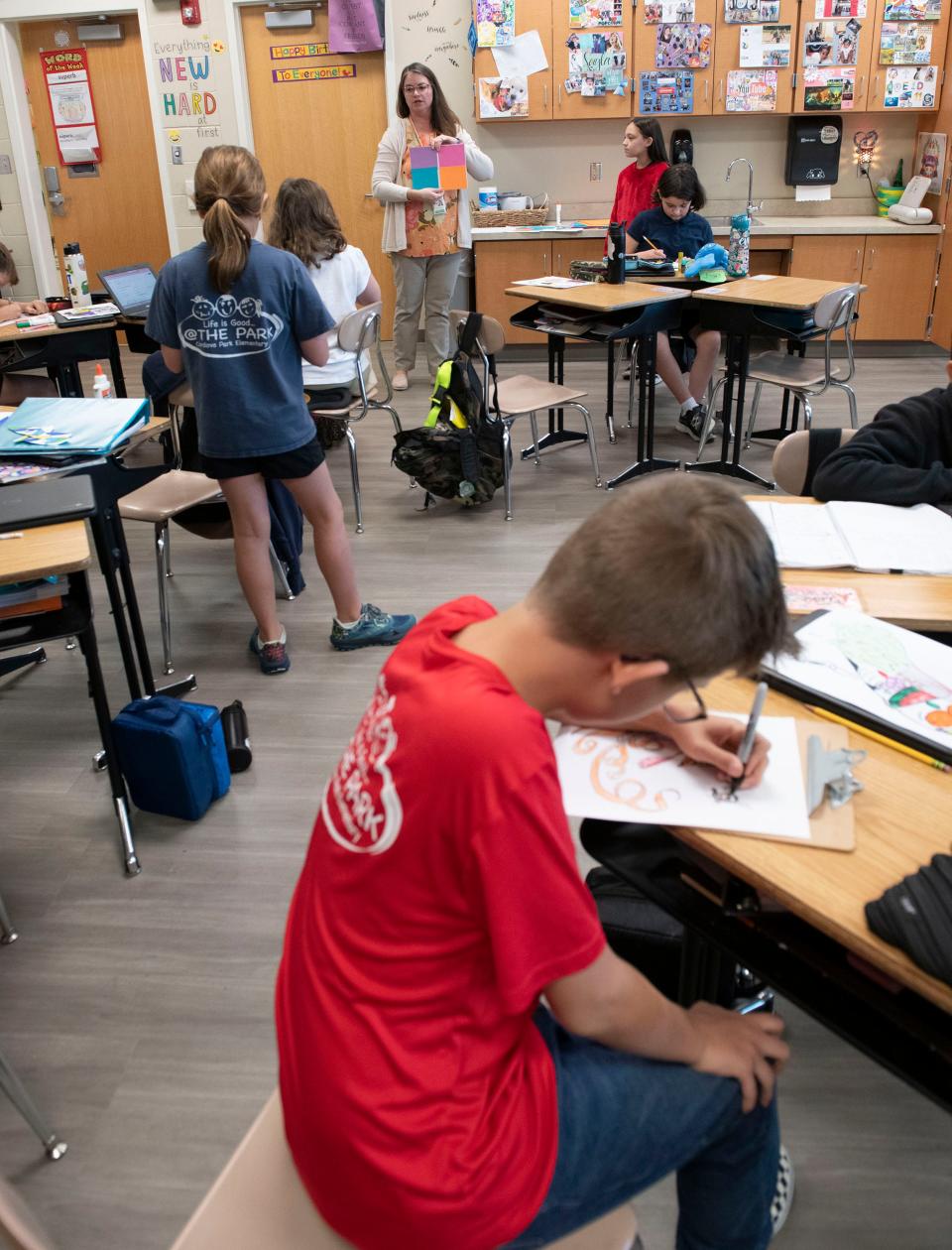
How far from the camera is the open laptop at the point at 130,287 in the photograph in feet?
15.3

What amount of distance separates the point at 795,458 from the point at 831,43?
5.09 m

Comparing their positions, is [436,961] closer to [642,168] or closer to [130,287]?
[130,287]

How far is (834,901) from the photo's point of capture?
3.39 feet

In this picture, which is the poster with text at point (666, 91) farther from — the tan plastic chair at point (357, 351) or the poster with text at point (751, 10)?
the tan plastic chair at point (357, 351)

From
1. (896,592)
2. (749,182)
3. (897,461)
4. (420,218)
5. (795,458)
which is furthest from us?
(749,182)

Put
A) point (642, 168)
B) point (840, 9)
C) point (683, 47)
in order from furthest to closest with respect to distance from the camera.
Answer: point (683, 47) < point (840, 9) < point (642, 168)

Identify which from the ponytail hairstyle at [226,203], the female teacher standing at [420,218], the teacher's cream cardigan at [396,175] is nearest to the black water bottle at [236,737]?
the ponytail hairstyle at [226,203]

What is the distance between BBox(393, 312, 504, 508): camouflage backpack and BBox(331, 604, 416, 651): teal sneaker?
1080 mm

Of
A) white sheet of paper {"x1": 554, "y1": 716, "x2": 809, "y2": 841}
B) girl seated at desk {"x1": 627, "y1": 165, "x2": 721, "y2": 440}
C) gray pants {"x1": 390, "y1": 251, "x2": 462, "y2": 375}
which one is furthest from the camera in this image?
gray pants {"x1": 390, "y1": 251, "x2": 462, "y2": 375}

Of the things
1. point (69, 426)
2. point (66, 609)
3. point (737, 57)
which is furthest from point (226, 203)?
point (737, 57)

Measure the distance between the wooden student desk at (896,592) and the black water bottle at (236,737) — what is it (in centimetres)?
147

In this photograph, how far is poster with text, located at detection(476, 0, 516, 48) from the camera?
6168 millimetres

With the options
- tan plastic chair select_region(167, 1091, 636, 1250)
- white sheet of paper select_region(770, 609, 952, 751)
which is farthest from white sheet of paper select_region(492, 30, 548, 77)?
tan plastic chair select_region(167, 1091, 636, 1250)

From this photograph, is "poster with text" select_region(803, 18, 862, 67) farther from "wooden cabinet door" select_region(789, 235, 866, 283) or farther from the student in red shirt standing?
the student in red shirt standing
